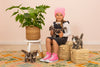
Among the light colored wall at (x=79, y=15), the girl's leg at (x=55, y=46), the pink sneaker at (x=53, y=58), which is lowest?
the pink sneaker at (x=53, y=58)

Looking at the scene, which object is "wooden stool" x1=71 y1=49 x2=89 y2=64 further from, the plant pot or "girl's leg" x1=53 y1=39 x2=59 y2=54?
the plant pot

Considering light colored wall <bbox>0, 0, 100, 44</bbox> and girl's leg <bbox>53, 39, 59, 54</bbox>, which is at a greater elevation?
light colored wall <bbox>0, 0, 100, 44</bbox>

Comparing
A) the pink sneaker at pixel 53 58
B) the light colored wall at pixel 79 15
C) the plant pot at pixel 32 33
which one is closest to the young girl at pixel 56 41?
the pink sneaker at pixel 53 58

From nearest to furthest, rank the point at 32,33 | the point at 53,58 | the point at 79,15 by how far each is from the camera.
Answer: the point at 53,58, the point at 32,33, the point at 79,15

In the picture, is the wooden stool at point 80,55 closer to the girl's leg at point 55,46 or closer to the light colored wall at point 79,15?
the girl's leg at point 55,46

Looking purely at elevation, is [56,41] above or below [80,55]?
above

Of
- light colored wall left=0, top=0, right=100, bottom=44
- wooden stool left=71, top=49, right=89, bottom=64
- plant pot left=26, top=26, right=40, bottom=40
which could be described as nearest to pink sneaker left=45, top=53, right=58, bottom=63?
wooden stool left=71, top=49, right=89, bottom=64

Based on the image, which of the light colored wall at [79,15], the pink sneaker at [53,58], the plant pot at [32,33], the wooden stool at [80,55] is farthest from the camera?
the light colored wall at [79,15]

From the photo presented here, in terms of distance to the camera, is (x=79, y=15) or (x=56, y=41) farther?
(x=79, y=15)

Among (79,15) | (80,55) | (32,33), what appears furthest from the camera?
(79,15)

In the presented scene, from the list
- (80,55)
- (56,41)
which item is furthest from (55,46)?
(80,55)

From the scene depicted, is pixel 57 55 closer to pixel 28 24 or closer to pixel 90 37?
pixel 28 24

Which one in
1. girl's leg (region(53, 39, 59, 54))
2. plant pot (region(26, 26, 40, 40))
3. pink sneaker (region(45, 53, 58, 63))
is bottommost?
pink sneaker (region(45, 53, 58, 63))

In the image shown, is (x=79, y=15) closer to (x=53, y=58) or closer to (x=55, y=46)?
(x=55, y=46)
